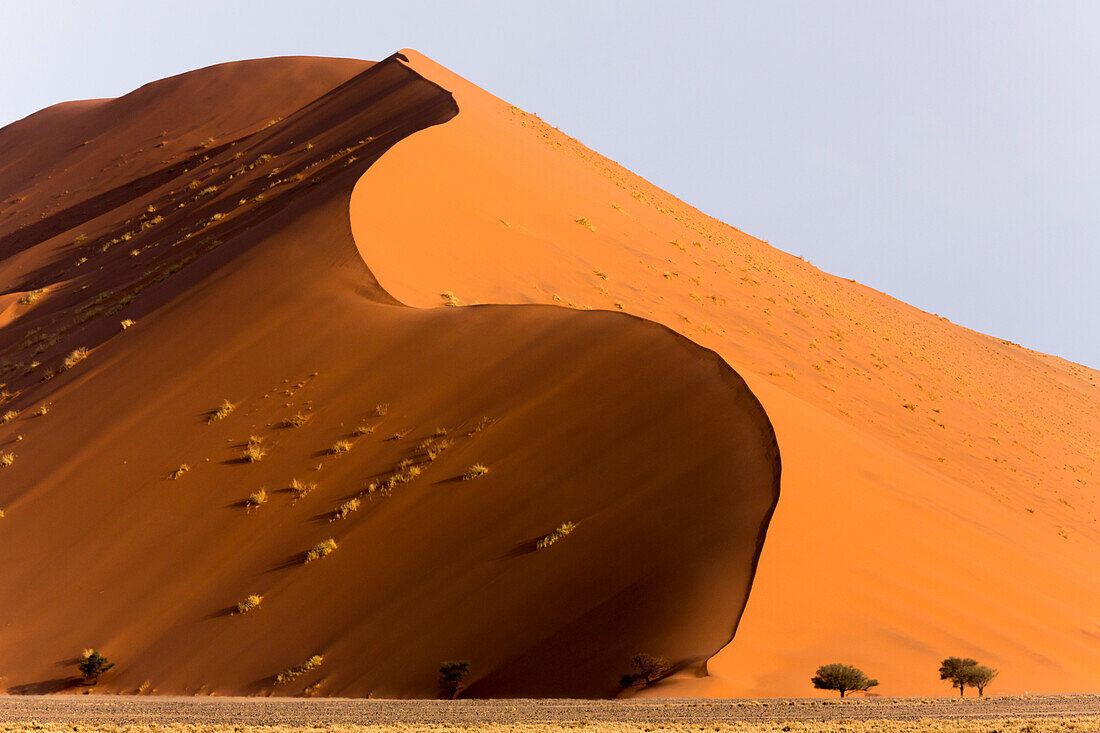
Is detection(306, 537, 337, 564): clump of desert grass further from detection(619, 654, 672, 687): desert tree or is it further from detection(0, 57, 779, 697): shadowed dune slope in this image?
detection(619, 654, 672, 687): desert tree

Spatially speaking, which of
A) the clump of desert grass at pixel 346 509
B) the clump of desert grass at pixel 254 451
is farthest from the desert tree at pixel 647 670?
the clump of desert grass at pixel 254 451

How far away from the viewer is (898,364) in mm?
33312

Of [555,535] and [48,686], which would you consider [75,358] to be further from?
[555,535]

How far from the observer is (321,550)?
53.2 ft

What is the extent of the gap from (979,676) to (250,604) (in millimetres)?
9607

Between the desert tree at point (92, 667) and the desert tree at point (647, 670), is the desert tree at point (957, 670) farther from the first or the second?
the desert tree at point (92, 667)

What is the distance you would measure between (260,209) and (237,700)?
66.0ft

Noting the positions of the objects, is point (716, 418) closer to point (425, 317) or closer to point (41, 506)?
point (425, 317)

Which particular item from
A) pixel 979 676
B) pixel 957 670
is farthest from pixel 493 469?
pixel 979 676

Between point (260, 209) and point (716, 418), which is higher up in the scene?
Answer: point (260, 209)

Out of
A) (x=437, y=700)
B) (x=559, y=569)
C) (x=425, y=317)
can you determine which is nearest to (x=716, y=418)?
(x=559, y=569)

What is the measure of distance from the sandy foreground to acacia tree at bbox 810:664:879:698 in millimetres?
161

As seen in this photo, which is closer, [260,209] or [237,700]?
[237,700]

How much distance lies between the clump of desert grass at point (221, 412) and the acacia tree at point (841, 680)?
12.2 meters
